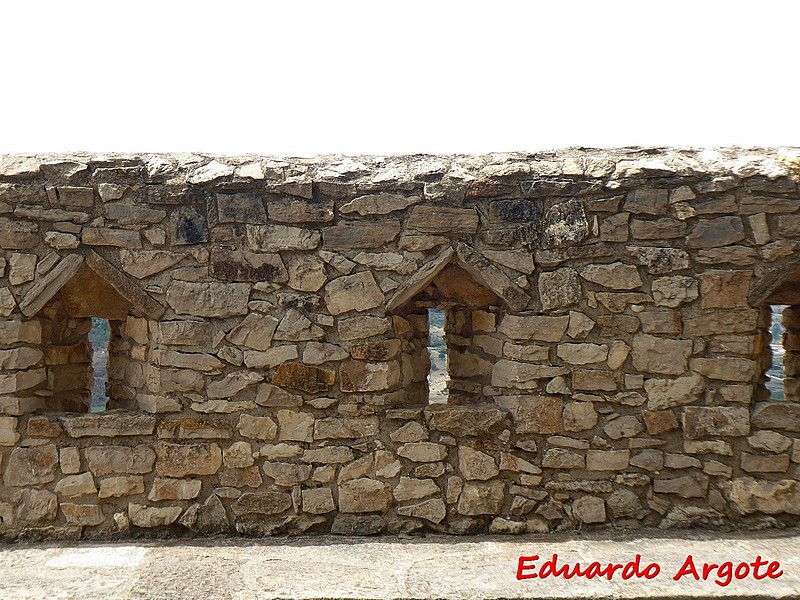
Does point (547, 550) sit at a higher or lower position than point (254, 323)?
lower

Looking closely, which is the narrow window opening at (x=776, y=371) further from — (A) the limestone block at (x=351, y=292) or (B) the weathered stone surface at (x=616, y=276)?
(A) the limestone block at (x=351, y=292)

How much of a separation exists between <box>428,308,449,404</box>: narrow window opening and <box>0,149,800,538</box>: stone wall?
635mm

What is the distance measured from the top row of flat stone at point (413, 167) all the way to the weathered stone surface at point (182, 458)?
5.07 ft

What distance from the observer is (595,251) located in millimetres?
4176

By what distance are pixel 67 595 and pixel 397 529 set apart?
5.84ft

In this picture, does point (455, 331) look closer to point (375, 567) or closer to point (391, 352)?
point (391, 352)

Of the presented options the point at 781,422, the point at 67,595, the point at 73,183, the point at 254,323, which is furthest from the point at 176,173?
the point at 781,422

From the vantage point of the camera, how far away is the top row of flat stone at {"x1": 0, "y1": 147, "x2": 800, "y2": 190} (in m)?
4.12

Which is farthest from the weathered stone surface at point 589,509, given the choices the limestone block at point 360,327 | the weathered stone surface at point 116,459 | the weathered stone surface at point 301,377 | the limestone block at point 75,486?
the limestone block at point 75,486

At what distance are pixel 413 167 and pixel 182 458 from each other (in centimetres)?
220

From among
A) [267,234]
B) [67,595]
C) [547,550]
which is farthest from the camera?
[267,234]

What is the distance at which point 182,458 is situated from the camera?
4.16m

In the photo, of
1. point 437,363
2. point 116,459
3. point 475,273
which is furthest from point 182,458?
point 437,363

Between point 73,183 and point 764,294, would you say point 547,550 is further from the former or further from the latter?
point 73,183
